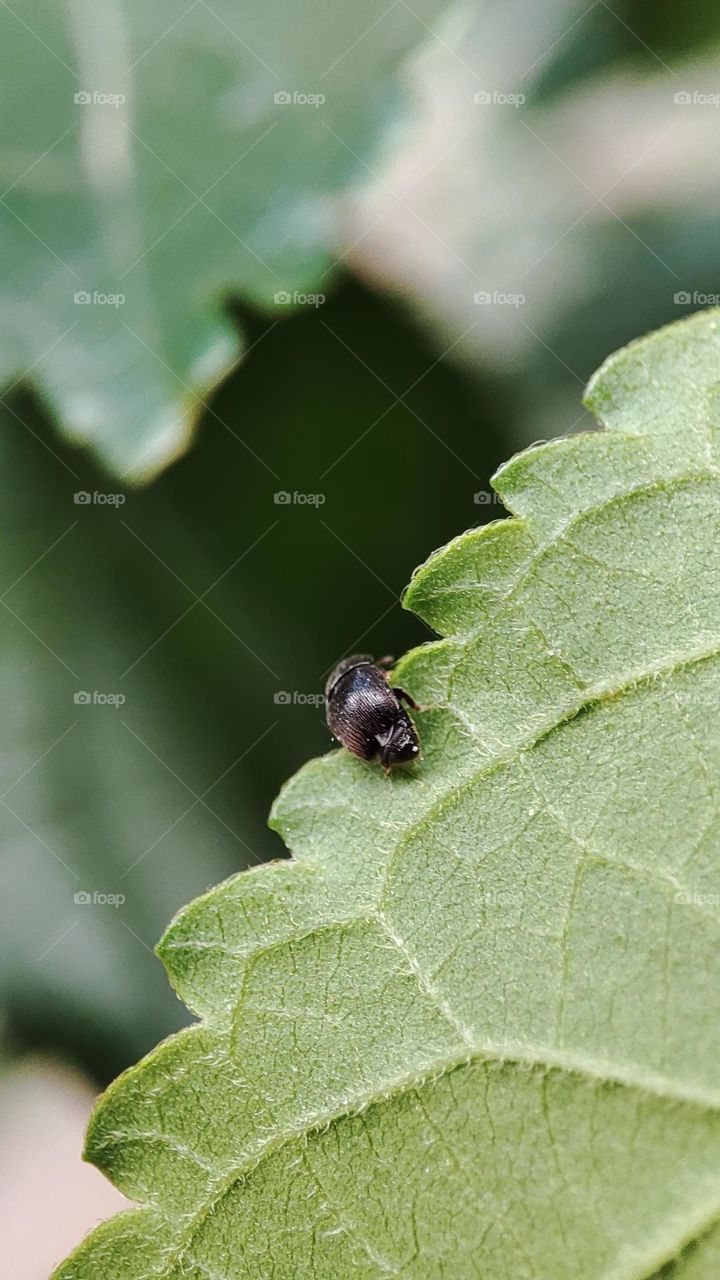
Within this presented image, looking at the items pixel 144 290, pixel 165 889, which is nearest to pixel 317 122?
pixel 144 290

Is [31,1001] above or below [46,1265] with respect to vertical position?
above

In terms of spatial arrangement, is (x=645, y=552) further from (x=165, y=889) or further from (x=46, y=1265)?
(x=46, y=1265)
